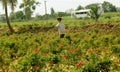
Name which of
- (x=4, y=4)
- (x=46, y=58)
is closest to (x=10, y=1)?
(x=4, y=4)

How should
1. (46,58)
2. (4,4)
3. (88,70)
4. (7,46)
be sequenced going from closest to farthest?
(88,70), (46,58), (7,46), (4,4)

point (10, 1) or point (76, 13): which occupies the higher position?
point (10, 1)

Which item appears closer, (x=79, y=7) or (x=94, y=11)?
(x=94, y=11)

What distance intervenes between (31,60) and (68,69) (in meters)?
0.99

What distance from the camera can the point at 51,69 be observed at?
7.91 meters

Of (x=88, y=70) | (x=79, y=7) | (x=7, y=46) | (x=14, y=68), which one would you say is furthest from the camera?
(x=79, y=7)

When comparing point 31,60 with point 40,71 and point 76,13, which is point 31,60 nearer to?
point 40,71

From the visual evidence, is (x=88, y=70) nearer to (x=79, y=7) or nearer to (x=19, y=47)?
(x=19, y=47)

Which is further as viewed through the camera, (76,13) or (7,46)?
(76,13)

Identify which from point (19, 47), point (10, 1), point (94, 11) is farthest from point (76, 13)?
point (19, 47)

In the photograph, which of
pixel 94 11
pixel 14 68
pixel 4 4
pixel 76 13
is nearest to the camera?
pixel 14 68

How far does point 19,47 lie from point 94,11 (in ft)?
72.1

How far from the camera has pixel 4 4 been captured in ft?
93.6

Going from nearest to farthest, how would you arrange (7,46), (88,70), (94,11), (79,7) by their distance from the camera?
1. (88,70)
2. (7,46)
3. (94,11)
4. (79,7)
